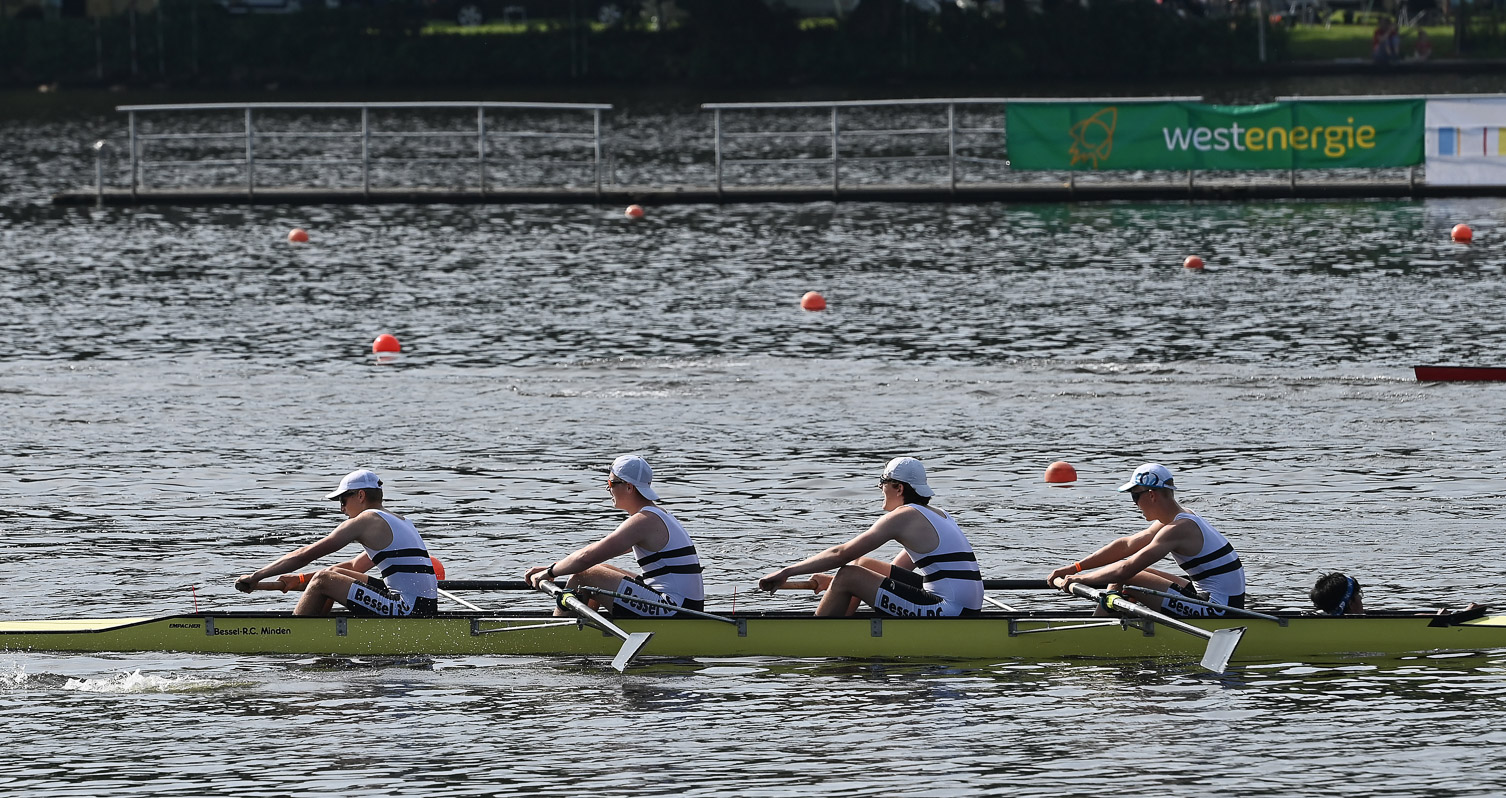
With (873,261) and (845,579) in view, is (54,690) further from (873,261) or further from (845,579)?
(873,261)

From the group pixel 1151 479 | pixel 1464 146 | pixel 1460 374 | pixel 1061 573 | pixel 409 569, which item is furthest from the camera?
pixel 1464 146

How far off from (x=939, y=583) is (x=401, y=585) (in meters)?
3.73

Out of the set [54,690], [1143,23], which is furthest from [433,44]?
[54,690]

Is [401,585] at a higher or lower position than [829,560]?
lower

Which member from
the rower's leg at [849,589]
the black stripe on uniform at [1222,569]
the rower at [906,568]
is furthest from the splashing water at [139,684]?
the black stripe on uniform at [1222,569]

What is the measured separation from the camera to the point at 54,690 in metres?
15.0

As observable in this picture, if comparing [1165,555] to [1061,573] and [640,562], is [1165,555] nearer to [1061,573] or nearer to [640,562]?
[1061,573]

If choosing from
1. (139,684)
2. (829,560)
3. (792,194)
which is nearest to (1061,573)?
(829,560)

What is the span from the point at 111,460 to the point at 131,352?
695 centimetres

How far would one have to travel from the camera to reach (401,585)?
1562 cm

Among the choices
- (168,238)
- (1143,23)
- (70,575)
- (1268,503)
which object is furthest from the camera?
(1143,23)

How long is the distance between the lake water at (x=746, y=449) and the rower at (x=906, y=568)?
1.76 feet

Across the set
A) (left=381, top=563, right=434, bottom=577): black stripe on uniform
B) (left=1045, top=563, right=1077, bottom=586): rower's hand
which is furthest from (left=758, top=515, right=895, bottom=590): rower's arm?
(left=381, top=563, right=434, bottom=577): black stripe on uniform

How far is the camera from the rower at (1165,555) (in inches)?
593
